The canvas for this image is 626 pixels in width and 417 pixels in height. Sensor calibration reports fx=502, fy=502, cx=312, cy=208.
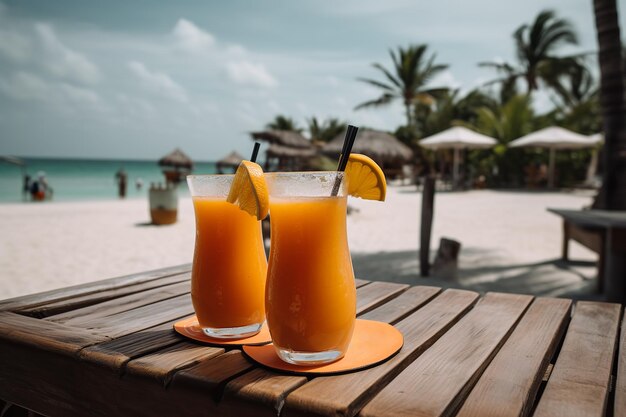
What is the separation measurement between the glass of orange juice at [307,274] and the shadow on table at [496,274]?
369 cm

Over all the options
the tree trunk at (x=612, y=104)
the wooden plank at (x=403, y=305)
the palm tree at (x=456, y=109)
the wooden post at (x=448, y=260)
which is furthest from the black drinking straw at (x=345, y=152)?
the palm tree at (x=456, y=109)

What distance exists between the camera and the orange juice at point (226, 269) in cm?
95

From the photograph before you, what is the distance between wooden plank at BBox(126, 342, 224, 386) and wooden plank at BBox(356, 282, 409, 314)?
0.42 meters

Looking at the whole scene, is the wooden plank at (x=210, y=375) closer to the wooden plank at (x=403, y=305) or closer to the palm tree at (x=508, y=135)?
the wooden plank at (x=403, y=305)

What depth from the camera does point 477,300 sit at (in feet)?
4.18

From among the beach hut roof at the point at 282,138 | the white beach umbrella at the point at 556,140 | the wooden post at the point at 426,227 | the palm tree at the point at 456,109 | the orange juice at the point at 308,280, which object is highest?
the palm tree at the point at 456,109

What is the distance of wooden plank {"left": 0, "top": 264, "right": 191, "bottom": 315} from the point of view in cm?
115

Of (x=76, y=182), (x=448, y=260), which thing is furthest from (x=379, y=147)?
(x=76, y=182)

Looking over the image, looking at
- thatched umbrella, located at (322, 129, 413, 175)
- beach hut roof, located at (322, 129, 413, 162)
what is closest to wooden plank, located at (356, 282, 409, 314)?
thatched umbrella, located at (322, 129, 413, 175)

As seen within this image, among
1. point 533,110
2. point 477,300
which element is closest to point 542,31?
point 533,110

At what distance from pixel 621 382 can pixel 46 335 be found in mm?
964

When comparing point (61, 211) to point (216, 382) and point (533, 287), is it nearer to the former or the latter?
point (533, 287)

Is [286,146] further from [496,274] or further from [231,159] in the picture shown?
[496,274]

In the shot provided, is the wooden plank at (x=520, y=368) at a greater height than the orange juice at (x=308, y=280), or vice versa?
the orange juice at (x=308, y=280)
